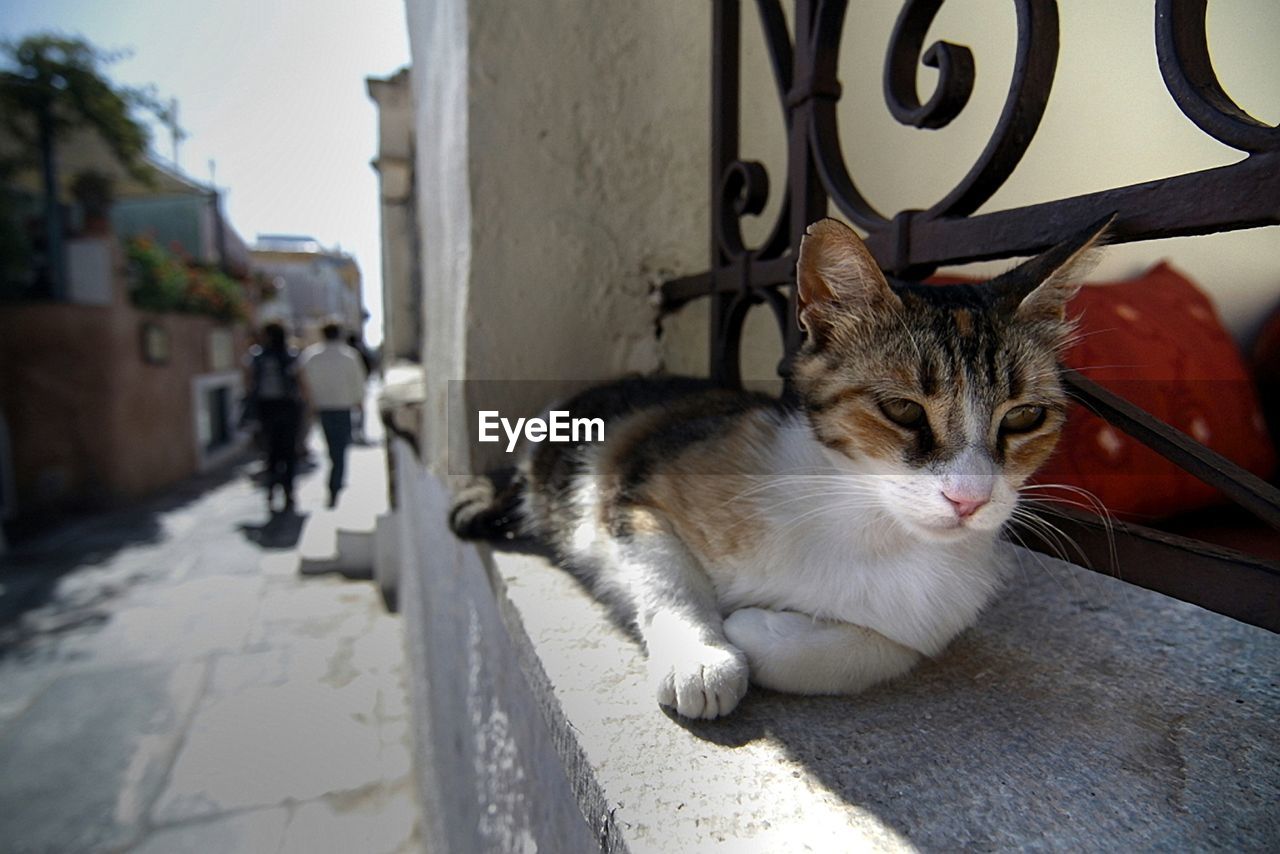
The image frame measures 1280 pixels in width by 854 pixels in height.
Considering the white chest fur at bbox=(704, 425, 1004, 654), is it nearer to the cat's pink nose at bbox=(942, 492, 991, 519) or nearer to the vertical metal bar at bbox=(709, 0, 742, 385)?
the cat's pink nose at bbox=(942, 492, 991, 519)

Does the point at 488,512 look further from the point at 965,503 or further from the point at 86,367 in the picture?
the point at 86,367

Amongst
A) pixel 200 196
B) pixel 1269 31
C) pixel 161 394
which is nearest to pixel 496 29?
pixel 1269 31

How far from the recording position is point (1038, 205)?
0.65 m

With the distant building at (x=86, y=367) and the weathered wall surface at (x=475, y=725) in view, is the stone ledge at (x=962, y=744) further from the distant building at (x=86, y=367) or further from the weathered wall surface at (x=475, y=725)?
the distant building at (x=86, y=367)

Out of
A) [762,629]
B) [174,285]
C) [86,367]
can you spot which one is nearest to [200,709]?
[762,629]

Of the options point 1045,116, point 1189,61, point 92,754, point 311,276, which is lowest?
point 92,754

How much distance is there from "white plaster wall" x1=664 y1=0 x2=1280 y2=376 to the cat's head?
76 centimetres

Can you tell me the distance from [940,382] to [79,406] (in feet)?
27.4

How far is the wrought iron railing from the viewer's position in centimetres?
51

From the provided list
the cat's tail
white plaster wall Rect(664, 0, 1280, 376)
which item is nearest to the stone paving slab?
the cat's tail

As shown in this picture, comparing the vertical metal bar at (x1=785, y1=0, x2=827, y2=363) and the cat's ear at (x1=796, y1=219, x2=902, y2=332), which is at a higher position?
the vertical metal bar at (x1=785, y1=0, x2=827, y2=363)

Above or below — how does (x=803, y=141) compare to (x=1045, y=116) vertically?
below

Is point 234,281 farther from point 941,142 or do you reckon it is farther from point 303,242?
point 303,242

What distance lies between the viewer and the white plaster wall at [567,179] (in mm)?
1285
